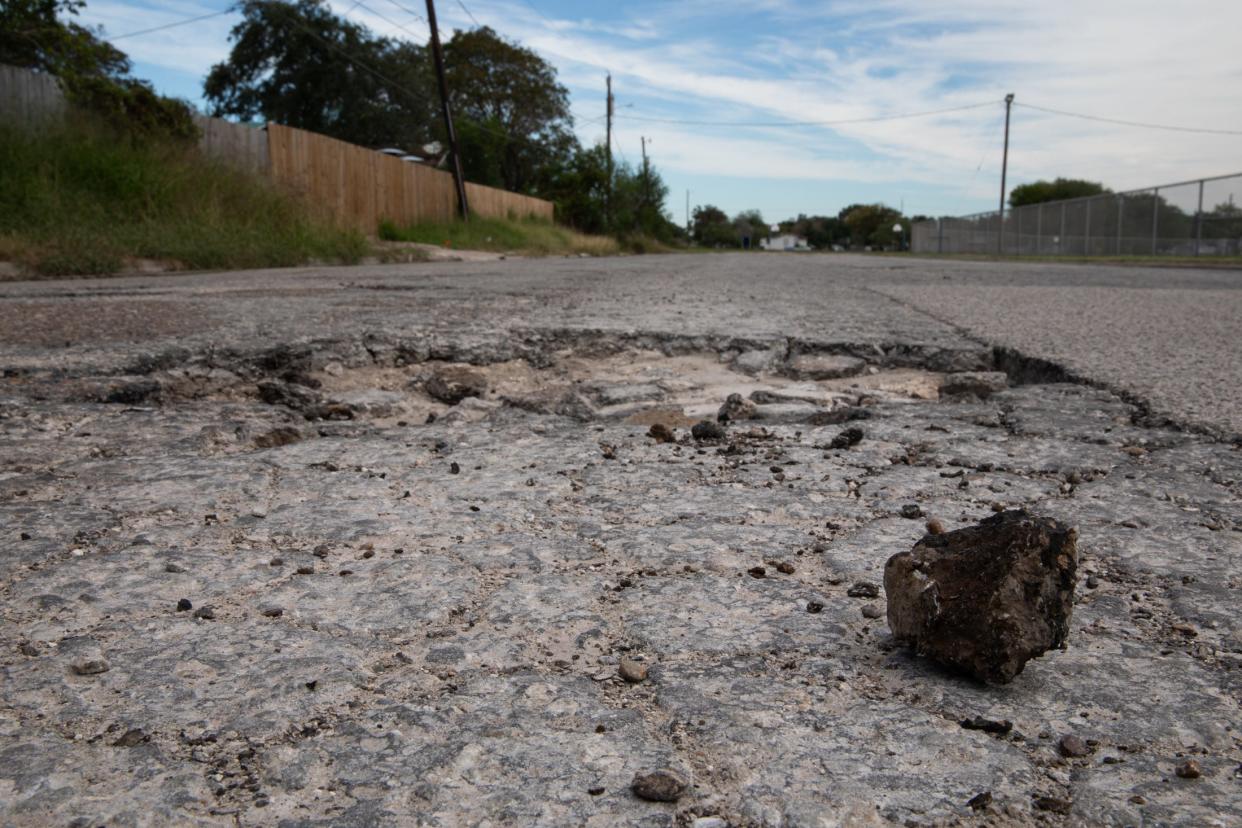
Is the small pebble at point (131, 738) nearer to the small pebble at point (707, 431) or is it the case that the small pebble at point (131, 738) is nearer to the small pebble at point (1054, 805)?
the small pebble at point (1054, 805)

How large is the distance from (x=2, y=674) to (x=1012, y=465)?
5.94 feet

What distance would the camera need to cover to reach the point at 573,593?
1276 mm

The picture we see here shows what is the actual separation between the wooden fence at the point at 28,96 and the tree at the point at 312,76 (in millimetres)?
19695

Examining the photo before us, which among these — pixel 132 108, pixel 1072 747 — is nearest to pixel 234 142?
pixel 132 108

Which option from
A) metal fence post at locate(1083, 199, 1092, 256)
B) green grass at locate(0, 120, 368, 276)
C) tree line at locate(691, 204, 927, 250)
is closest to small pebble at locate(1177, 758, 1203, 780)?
green grass at locate(0, 120, 368, 276)

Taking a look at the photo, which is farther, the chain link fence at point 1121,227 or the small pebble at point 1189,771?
the chain link fence at point 1121,227

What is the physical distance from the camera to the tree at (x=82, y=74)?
9.77 m

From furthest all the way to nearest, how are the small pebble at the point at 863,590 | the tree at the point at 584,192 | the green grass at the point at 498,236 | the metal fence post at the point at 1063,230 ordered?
the tree at the point at 584,192 < the metal fence post at the point at 1063,230 < the green grass at the point at 498,236 < the small pebble at the point at 863,590

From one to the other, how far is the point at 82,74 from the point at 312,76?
809 inches

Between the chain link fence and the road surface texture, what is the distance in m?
18.8

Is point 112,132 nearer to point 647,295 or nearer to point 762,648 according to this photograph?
point 647,295

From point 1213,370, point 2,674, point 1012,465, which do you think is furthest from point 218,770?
point 1213,370

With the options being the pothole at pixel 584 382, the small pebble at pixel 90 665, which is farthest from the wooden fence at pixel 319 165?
the small pebble at pixel 90 665

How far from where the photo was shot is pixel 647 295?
18.1 ft
